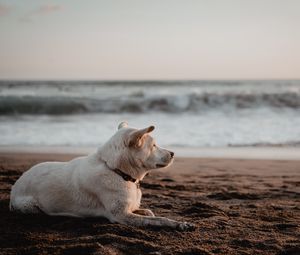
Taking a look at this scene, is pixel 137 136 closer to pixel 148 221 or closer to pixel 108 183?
pixel 108 183

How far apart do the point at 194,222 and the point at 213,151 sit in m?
7.20

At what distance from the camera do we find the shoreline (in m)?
11.6

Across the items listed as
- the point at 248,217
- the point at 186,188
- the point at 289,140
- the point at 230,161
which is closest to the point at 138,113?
the point at 289,140

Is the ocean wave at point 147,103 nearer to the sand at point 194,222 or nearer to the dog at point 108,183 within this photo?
the sand at point 194,222

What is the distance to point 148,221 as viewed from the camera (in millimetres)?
5039

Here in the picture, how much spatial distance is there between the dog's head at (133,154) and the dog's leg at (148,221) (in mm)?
457

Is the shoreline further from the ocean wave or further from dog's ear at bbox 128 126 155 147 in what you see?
the ocean wave

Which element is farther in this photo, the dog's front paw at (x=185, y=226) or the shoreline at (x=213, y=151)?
the shoreline at (x=213, y=151)

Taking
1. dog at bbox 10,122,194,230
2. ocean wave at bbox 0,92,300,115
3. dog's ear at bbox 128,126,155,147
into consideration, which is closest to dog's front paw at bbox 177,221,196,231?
dog at bbox 10,122,194,230

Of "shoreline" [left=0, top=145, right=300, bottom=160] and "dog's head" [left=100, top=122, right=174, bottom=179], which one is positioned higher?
"dog's head" [left=100, top=122, right=174, bottom=179]

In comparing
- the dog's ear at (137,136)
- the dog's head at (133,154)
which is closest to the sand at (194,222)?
the dog's head at (133,154)

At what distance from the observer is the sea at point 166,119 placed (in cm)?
1436

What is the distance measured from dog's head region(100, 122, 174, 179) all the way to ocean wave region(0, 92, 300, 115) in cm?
2002

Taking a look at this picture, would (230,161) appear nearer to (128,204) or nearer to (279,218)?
(279,218)
